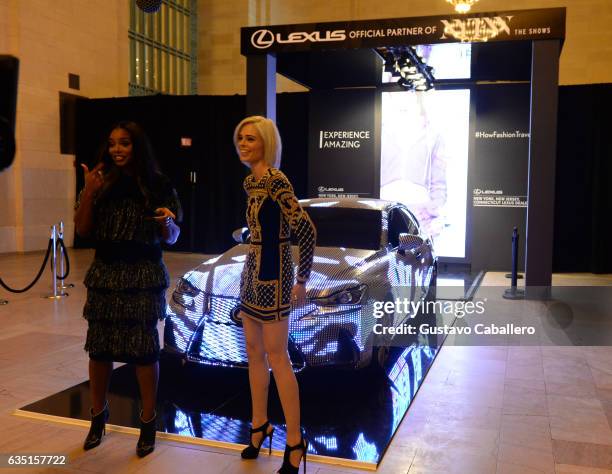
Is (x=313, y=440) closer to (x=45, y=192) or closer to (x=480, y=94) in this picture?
(x=480, y=94)

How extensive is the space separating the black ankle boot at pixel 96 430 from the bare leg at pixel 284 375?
3.73 feet

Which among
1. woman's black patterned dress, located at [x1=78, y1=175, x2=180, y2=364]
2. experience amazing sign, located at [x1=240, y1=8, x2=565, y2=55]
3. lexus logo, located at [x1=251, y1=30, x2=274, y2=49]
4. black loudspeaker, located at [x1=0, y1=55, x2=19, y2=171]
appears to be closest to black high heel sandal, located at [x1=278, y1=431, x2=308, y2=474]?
woman's black patterned dress, located at [x1=78, y1=175, x2=180, y2=364]

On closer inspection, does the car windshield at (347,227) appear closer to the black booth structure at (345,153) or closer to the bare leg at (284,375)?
the black booth structure at (345,153)

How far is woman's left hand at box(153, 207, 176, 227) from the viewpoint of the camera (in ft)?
10.5

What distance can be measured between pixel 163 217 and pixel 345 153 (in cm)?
896

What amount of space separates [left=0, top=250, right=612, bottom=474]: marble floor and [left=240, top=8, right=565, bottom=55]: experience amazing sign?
12.2 feet

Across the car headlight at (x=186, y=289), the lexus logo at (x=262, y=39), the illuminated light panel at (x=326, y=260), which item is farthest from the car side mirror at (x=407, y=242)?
the lexus logo at (x=262, y=39)

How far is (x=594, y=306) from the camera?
7848mm

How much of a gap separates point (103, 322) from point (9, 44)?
11196 mm

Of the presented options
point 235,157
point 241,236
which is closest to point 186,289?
point 241,236

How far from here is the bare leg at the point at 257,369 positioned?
125 inches

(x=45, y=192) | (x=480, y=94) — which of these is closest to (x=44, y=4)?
(x=45, y=192)

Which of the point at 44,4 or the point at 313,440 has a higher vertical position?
the point at 44,4

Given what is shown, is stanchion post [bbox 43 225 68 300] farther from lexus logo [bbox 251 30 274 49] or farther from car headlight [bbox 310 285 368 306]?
car headlight [bbox 310 285 368 306]
